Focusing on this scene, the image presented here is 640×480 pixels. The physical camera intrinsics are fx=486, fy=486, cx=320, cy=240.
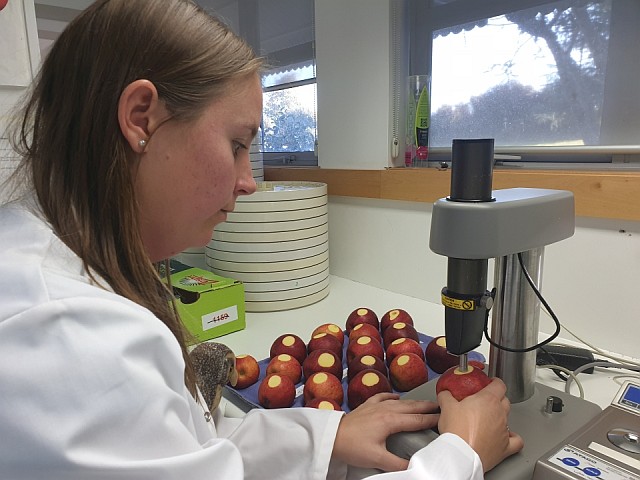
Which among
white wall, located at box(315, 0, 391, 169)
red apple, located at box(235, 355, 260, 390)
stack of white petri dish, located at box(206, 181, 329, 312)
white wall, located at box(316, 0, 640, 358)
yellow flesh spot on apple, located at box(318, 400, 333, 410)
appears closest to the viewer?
yellow flesh spot on apple, located at box(318, 400, 333, 410)

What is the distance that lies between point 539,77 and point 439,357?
75cm

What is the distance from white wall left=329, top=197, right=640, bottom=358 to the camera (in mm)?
988

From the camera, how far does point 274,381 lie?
840mm

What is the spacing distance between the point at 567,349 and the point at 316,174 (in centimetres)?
91

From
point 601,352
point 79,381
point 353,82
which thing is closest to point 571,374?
point 601,352

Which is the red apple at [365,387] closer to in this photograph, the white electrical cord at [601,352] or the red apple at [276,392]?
the red apple at [276,392]

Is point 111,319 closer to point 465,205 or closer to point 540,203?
point 465,205

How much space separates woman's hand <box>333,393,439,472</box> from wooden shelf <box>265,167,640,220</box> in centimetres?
58

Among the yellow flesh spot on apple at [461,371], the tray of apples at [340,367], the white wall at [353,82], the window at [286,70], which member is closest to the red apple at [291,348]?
the tray of apples at [340,367]

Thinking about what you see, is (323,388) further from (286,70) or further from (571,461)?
(286,70)

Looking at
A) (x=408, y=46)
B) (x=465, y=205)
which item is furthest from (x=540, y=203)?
(x=408, y=46)

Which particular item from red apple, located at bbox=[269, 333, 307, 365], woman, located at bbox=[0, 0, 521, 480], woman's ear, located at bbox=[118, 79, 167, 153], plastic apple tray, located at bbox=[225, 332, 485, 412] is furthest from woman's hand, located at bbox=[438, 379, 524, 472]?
woman's ear, located at bbox=[118, 79, 167, 153]

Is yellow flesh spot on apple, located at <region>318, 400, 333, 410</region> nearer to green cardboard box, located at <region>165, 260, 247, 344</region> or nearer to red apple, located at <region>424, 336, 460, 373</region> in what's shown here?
red apple, located at <region>424, 336, 460, 373</region>

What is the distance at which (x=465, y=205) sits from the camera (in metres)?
0.56
